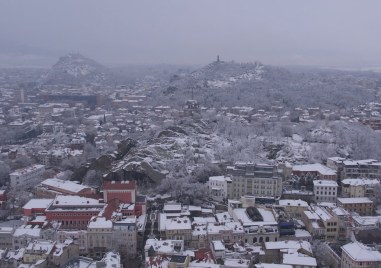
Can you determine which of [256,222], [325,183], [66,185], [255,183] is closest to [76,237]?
[66,185]

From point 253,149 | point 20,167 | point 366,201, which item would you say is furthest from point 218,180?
point 20,167

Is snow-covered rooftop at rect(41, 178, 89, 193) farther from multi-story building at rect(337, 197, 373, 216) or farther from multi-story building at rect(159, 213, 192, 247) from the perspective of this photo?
multi-story building at rect(337, 197, 373, 216)

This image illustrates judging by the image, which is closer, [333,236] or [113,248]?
[113,248]

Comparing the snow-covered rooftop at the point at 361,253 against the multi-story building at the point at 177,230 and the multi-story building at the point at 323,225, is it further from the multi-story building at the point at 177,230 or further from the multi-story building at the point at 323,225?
the multi-story building at the point at 177,230

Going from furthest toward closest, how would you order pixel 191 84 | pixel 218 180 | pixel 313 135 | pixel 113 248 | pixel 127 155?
1. pixel 191 84
2. pixel 313 135
3. pixel 127 155
4. pixel 218 180
5. pixel 113 248

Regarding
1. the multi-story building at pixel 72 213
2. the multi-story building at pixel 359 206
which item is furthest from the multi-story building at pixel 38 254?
the multi-story building at pixel 359 206

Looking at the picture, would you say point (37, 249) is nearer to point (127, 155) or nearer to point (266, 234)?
point (266, 234)

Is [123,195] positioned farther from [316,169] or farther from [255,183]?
[316,169]
